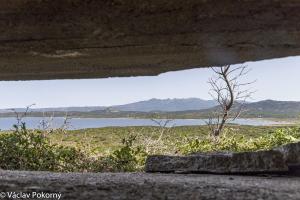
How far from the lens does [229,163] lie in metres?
8.19

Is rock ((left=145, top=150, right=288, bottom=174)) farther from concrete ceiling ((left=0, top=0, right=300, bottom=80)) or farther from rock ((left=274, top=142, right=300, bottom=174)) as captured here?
concrete ceiling ((left=0, top=0, right=300, bottom=80))

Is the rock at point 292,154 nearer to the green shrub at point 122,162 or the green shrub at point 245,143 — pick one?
the green shrub at point 122,162

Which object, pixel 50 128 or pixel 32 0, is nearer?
pixel 32 0

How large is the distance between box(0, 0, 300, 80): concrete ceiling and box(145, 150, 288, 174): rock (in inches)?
64.1

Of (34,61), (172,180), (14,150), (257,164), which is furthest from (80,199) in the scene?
(14,150)

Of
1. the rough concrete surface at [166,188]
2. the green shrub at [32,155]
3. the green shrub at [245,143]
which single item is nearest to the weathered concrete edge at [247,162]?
the rough concrete surface at [166,188]

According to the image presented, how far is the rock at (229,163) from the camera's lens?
796 cm

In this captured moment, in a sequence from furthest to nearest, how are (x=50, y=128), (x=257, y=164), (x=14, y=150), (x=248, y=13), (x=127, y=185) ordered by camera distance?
(x=50, y=128)
(x=14, y=150)
(x=257, y=164)
(x=127, y=185)
(x=248, y=13)

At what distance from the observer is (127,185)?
6.65 metres

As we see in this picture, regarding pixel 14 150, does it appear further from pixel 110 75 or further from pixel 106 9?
pixel 106 9

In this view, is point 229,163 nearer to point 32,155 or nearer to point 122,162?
point 122,162

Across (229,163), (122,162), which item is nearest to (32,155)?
(122,162)

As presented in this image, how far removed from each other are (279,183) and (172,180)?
5.08 feet

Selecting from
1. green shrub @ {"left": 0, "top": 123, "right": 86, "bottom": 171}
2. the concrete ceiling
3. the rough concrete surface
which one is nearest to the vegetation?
green shrub @ {"left": 0, "top": 123, "right": 86, "bottom": 171}
